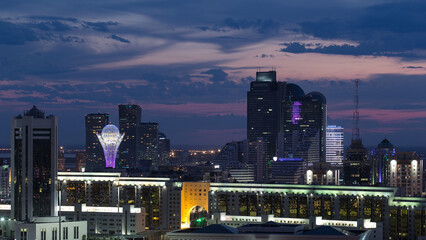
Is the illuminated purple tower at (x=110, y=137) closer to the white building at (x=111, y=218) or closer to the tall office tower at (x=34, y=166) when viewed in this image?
the white building at (x=111, y=218)

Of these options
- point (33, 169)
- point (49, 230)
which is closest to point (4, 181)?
point (33, 169)

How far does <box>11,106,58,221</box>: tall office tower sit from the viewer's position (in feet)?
381

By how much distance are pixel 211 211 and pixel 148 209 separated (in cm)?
917

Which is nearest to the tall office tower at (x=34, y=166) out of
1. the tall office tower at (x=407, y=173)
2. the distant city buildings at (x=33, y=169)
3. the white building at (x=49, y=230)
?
the distant city buildings at (x=33, y=169)

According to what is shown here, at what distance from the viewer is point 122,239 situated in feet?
400

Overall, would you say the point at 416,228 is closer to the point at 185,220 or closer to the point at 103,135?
the point at 185,220

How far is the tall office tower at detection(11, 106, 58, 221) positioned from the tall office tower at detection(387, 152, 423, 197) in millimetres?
89453

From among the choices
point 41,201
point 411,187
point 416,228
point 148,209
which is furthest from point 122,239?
point 411,187

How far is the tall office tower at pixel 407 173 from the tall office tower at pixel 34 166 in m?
89.5

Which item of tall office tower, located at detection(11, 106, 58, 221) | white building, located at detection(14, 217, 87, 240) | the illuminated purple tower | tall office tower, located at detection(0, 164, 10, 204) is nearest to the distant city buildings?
tall office tower, located at detection(11, 106, 58, 221)

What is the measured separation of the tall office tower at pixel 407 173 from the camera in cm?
18880

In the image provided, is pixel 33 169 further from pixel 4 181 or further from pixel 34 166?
pixel 4 181

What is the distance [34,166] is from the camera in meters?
117

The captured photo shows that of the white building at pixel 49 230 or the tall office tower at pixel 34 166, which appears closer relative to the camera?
the white building at pixel 49 230
